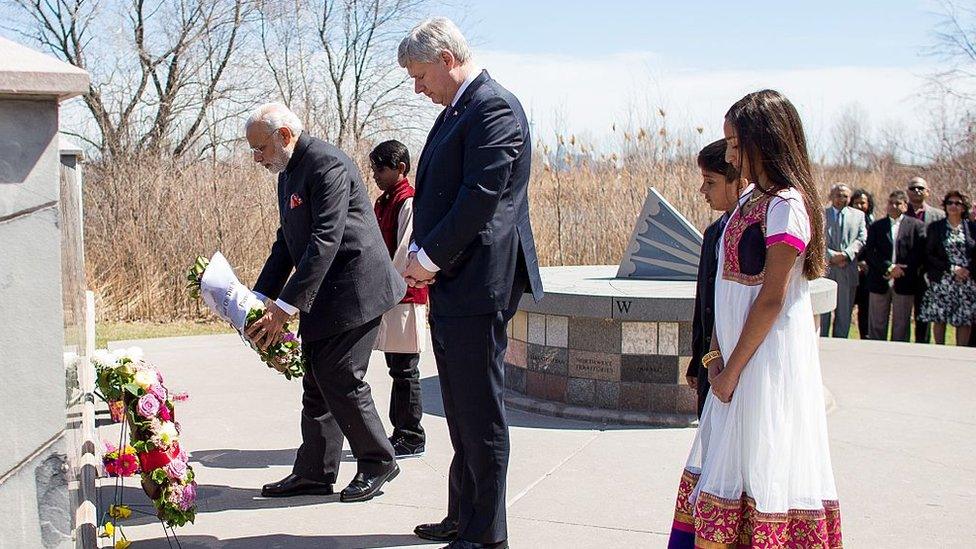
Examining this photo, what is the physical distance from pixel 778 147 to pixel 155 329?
980cm

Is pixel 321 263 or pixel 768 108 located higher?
pixel 768 108

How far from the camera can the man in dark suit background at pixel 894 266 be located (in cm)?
1107

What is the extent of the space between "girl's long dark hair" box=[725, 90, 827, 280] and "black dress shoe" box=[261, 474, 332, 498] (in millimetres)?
2713

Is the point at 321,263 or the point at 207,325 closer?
the point at 321,263

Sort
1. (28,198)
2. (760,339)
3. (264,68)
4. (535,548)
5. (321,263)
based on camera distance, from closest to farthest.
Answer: (28,198), (760,339), (535,548), (321,263), (264,68)

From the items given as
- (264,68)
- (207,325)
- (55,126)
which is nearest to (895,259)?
(207,325)

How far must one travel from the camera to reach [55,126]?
7.57 ft

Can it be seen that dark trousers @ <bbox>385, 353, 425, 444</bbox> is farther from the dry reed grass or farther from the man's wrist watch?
the dry reed grass

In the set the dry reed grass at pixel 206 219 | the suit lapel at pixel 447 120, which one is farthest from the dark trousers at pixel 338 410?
the dry reed grass at pixel 206 219

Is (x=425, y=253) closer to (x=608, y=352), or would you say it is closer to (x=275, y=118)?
(x=275, y=118)

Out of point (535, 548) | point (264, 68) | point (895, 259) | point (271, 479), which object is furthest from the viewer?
point (264, 68)

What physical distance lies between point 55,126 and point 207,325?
10.2 meters

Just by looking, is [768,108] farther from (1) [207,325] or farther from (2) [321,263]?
(1) [207,325]

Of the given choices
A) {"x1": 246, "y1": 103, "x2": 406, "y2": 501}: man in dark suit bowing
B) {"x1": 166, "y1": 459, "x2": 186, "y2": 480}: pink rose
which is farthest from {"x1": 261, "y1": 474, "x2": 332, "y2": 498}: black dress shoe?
{"x1": 166, "y1": 459, "x2": 186, "y2": 480}: pink rose
